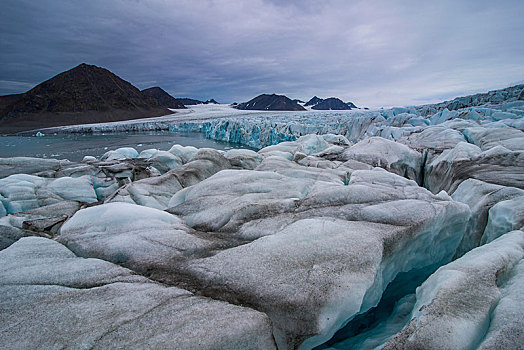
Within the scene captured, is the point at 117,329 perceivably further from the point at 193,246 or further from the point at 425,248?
the point at 425,248

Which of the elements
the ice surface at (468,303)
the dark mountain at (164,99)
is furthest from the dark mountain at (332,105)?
the ice surface at (468,303)

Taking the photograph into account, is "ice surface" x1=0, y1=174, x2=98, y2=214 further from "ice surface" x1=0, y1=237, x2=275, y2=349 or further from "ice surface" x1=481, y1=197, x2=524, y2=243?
"ice surface" x1=481, y1=197, x2=524, y2=243

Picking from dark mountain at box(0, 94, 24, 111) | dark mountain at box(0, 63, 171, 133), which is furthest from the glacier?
dark mountain at box(0, 94, 24, 111)

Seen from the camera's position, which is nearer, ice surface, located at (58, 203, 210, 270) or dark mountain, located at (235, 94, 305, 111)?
ice surface, located at (58, 203, 210, 270)

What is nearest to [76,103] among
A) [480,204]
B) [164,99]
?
[164,99]

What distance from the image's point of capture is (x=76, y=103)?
59156 millimetres

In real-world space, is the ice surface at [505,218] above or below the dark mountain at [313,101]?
below

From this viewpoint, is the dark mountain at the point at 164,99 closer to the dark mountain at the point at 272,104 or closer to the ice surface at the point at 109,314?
the dark mountain at the point at 272,104

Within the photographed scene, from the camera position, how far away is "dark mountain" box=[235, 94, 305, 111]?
292ft

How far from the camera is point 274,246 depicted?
292 cm

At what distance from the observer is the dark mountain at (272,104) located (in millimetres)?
88850

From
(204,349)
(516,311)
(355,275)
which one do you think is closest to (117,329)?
(204,349)

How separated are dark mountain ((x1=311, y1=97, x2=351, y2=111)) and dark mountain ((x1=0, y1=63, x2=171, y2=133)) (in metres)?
60.5

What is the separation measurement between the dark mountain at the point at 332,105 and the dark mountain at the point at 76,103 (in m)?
60.5
